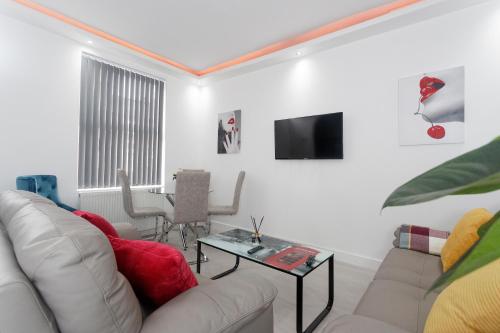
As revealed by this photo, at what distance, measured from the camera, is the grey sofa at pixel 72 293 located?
721 mm

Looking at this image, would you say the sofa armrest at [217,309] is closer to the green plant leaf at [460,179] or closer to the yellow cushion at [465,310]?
the yellow cushion at [465,310]

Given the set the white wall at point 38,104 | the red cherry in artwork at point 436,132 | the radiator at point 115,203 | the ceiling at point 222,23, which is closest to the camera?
the red cherry in artwork at point 436,132

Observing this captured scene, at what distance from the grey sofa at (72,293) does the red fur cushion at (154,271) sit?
69 mm

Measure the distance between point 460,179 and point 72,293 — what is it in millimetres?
985

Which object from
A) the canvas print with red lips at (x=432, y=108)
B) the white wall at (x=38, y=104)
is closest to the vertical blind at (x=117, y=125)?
the white wall at (x=38, y=104)

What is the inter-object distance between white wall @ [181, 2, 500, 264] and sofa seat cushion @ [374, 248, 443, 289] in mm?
787

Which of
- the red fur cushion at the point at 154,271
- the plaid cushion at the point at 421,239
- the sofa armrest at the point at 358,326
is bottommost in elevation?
the sofa armrest at the point at 358,326

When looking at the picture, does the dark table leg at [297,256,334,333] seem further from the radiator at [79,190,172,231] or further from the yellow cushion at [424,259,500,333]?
the radiator at [79,190,172,231]

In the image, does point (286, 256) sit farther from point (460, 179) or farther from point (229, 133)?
point (229, 133)

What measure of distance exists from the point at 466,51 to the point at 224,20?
8.67 ft

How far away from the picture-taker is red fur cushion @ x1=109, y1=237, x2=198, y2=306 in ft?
3.62

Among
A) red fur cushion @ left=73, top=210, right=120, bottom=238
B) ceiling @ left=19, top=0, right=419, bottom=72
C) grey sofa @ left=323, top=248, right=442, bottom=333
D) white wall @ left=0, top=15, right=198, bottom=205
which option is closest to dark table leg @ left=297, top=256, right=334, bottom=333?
grey sofa @ left=323, top=248, right=442, bottom=333

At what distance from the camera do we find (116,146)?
13.1ft

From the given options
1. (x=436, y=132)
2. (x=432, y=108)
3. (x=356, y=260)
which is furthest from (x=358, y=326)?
(x=432, y=108)
